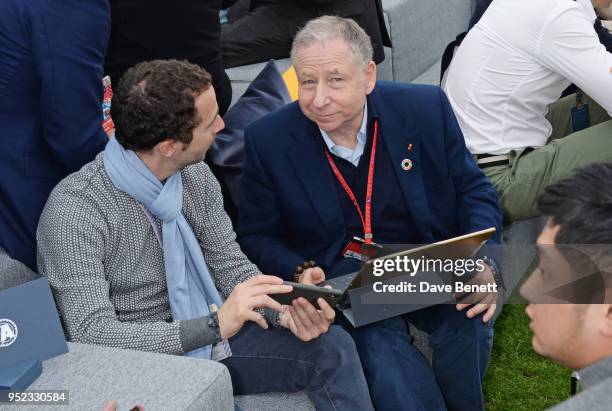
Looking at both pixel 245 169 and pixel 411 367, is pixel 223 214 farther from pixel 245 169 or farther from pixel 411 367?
pixel 411 367

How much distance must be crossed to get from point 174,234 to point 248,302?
33 cm

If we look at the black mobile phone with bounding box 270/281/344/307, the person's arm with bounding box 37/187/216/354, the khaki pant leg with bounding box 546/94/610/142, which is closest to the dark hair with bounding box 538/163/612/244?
the black mobile phone with bounding box 270/281/344/307

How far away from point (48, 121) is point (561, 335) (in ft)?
5.17

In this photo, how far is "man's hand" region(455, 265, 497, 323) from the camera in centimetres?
285

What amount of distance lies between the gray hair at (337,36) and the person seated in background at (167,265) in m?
0.42

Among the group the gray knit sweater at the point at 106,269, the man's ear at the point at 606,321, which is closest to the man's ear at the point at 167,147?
the gray knit sweater at the point at 106,269

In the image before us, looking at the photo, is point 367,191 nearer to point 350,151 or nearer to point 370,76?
point 350,151

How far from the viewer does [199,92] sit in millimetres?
2566

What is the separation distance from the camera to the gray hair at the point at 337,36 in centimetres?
288

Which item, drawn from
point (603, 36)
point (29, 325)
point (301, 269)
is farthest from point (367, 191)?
point (603, 36)

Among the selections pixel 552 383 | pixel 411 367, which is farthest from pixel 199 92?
pixel 552 383

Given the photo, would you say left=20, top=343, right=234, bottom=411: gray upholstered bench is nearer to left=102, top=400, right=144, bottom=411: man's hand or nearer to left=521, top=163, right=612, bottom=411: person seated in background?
left=102, top=400, right=144, bottom=411: man's hand

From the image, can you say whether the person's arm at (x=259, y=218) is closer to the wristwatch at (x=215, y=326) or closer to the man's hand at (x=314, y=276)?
the man's hand at (x=314, y=276)

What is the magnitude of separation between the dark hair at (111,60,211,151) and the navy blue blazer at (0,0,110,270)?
0.18 meters
